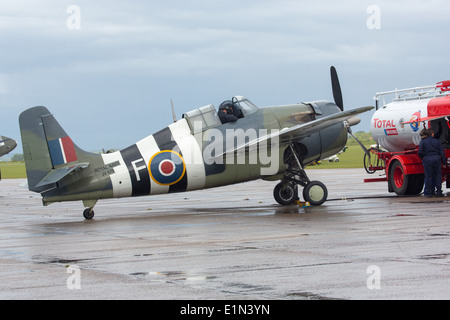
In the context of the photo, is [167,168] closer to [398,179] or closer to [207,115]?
[207,115]

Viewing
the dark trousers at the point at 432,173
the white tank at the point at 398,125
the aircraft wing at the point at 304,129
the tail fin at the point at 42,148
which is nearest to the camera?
the tail fin at the point at 42,148

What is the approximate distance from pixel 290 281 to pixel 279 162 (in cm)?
1131

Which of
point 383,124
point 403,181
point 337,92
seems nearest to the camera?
point 337,92

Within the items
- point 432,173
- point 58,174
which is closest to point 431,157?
point 432,173

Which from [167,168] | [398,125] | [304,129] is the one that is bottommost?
[167,168]

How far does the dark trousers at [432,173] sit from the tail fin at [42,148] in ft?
32.4

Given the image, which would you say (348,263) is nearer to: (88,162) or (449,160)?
(88,162)

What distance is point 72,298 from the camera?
783cm

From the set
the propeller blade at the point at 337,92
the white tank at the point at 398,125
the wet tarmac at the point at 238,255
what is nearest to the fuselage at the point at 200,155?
the propeller blade at the point at 337,92

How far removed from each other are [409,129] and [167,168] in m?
8.99

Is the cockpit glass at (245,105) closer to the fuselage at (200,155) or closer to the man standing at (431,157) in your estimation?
the fuselage at (200,155)

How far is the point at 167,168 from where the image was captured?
1809 cm

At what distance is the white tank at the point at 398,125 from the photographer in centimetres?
2286
